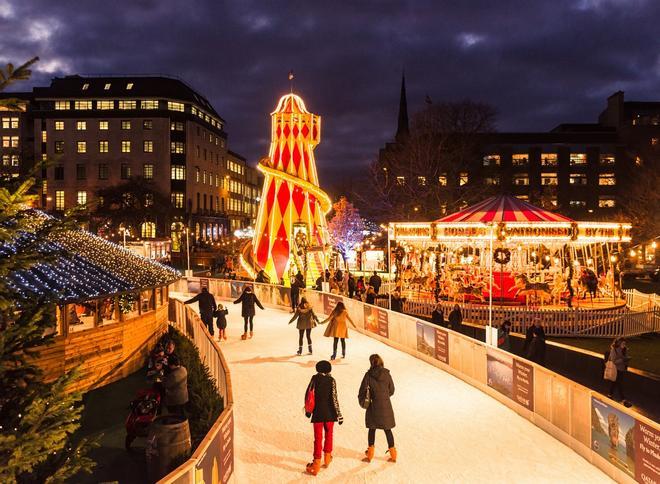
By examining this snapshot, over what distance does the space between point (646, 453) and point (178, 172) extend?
194 ft

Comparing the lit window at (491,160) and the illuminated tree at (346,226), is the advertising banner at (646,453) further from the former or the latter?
the lit window at (491,160)

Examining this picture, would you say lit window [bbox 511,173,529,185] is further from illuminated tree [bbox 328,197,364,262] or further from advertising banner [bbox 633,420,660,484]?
advertising banner [bbox 633,420,660,484]

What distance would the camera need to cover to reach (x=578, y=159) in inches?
2618

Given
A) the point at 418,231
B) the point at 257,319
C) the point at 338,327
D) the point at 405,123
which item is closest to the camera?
the point at 338,327

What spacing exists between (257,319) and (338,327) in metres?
8.11

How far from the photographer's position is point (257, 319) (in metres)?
21.2

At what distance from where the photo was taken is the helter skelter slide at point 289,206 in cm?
2928

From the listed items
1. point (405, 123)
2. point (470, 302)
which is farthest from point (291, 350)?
point (405, 123)

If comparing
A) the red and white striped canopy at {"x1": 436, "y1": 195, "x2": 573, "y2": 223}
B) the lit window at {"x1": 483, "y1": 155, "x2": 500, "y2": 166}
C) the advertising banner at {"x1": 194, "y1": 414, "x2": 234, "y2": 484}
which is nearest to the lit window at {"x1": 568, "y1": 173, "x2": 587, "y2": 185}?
the lit window at {"x1": 483, "y1": 155, "x2": 500, "y2": 166}

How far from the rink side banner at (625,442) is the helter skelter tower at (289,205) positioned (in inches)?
847

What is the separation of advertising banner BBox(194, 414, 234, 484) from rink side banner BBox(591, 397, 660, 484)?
488 centimetres

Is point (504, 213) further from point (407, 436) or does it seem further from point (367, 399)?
point (367, 399)

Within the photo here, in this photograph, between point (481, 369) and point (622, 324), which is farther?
point (622, 324)

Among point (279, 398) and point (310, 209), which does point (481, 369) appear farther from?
point (310, 209)
